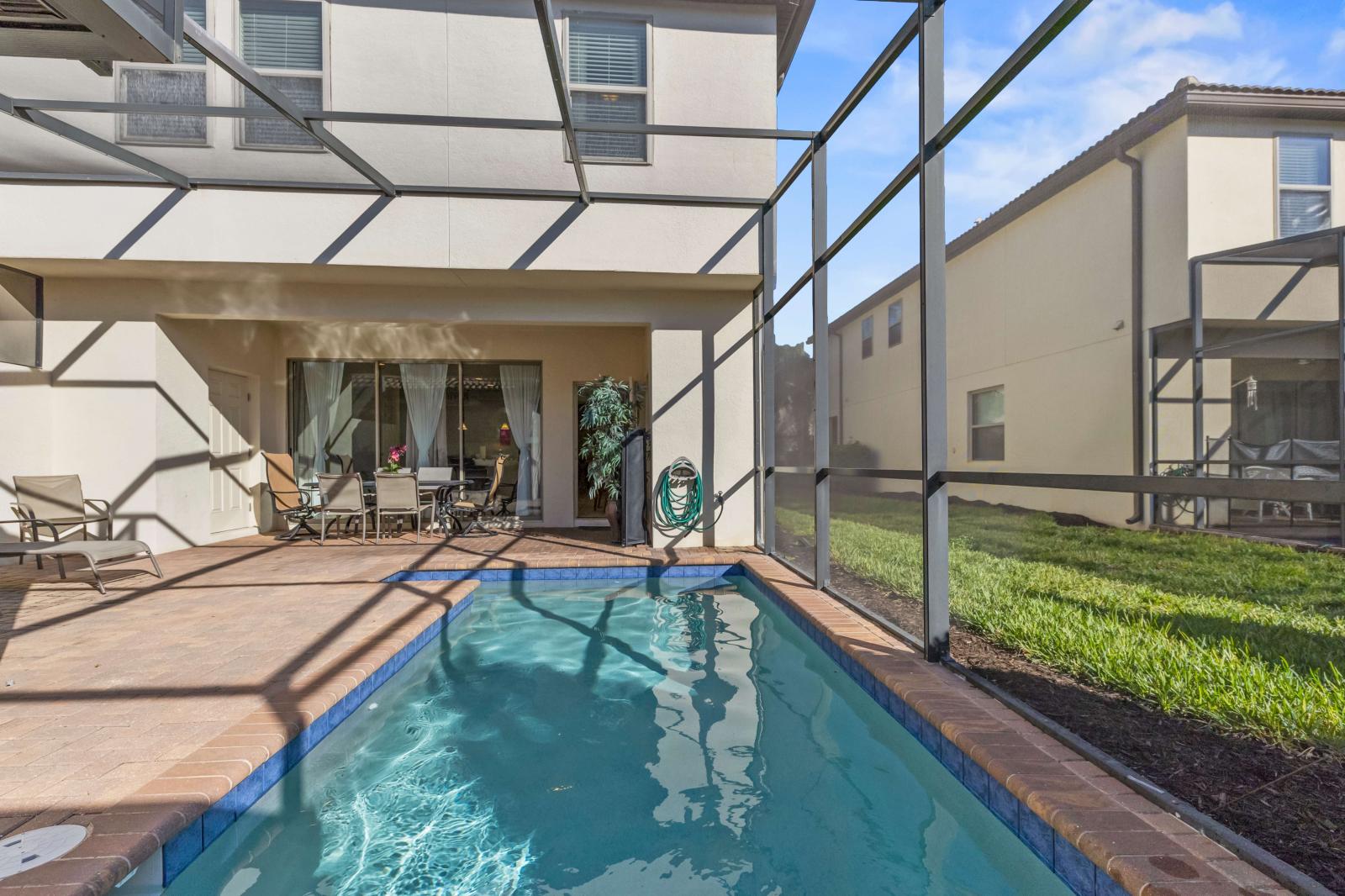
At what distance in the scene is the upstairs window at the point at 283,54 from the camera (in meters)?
6.02

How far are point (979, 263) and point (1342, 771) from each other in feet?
24.4

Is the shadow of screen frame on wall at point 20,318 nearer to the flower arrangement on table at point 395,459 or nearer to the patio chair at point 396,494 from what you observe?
the patio chair at point 396,494

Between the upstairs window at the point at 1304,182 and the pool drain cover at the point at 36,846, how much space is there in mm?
4527

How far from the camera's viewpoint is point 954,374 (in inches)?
367

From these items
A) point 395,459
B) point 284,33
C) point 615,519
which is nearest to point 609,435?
point 615,519

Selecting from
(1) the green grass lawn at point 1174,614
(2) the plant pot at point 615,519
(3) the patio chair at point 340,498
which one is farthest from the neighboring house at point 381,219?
(1) the green grass lawn at point 1174,614

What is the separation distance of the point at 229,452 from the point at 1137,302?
9427 millimetres

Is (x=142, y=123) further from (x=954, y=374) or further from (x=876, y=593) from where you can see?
(x=954, y=374)

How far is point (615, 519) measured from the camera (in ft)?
24.3

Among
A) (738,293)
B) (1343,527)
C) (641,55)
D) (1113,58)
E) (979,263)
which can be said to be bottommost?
(1343,527)

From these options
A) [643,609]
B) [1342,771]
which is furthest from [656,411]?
[1342,771]

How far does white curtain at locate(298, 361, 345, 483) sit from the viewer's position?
29.0 feet

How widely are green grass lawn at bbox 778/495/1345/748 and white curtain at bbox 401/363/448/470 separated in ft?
18.0

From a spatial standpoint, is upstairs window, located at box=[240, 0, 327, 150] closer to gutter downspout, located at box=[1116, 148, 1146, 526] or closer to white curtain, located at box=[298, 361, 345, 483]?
white curtain, located at box=[298, 361, 345, 483]
